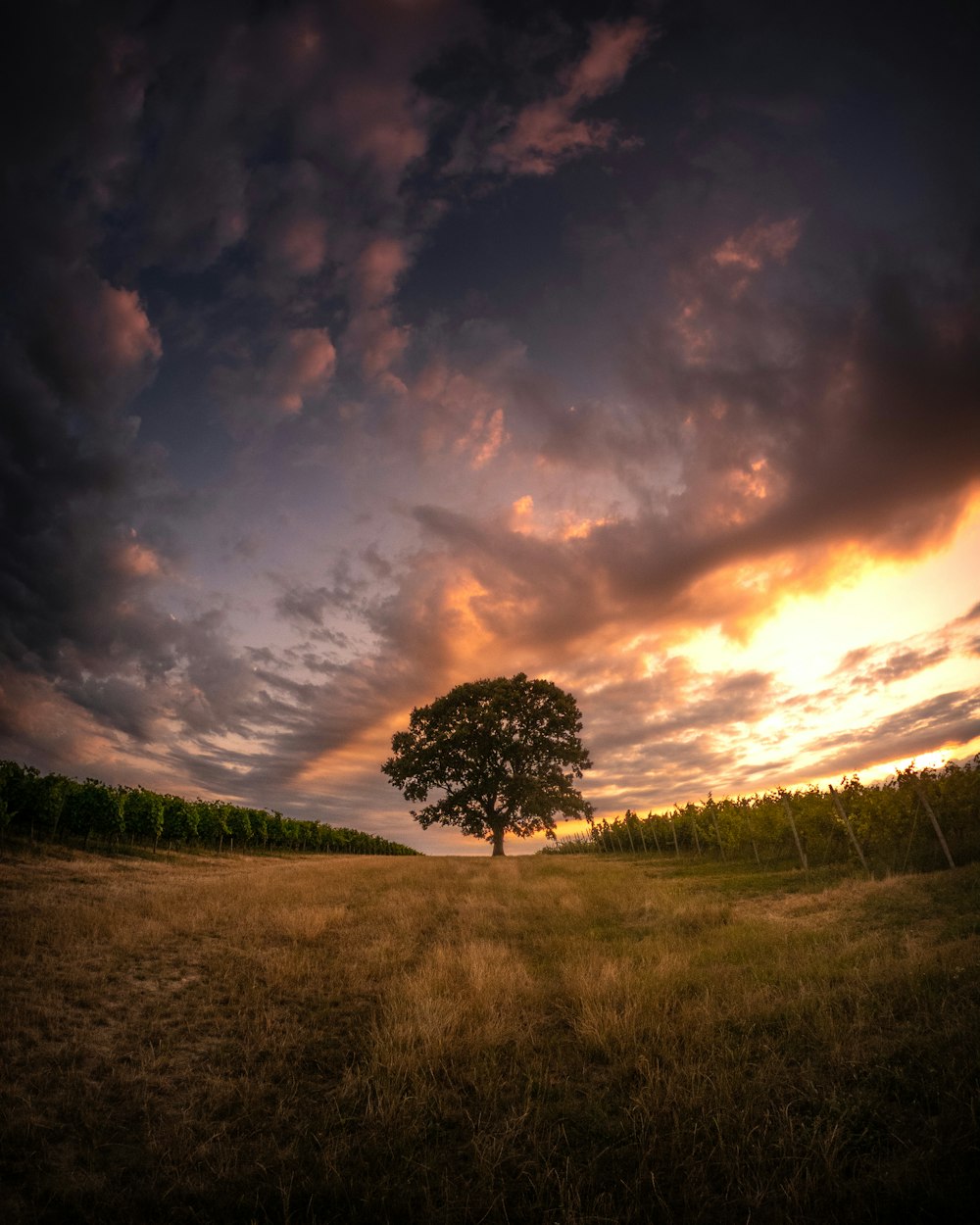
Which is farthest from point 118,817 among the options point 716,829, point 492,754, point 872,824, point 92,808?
point 872,824

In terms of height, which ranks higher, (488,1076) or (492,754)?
(492,754)

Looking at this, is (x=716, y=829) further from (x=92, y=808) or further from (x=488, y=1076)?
(x=92, y=808)

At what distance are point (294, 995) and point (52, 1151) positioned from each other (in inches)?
138

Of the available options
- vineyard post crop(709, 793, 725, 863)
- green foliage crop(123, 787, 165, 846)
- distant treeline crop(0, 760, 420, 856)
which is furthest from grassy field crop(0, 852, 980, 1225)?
green foliage crop(123, 787, 165, 846)

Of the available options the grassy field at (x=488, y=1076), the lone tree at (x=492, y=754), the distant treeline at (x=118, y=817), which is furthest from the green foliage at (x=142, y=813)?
the grassy field at (x=488, y=1076)

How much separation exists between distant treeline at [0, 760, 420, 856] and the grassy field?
88.1ft

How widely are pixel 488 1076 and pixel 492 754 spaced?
116ft

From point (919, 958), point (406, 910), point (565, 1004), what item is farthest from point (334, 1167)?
point (406, 910)

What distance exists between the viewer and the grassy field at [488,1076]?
3.38m

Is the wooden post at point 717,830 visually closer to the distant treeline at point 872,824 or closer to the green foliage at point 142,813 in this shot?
the distant treeline at point 872,824

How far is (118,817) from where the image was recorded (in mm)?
33562

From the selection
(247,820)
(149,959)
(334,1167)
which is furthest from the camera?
(247,820)

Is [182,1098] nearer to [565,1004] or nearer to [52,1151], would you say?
[52,1151]

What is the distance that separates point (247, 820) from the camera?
168 ft
